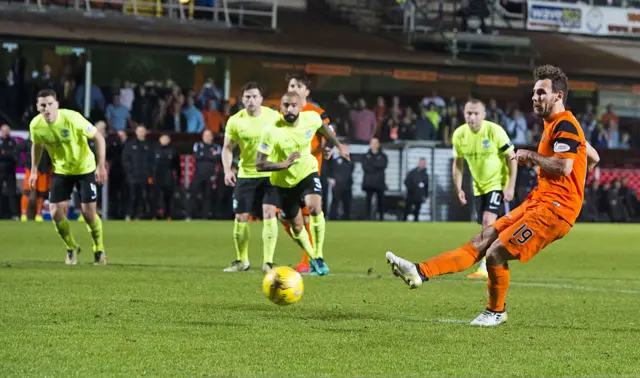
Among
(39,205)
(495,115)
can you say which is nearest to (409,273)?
(39,205)

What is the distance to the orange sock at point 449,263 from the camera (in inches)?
364

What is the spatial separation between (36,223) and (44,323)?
18796 mm

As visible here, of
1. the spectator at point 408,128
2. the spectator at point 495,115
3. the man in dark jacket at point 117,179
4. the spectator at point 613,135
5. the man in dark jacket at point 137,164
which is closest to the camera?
the man in dark jacket at point 137,164

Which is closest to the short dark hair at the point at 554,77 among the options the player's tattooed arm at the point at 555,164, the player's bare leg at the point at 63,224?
the player's tattooed arm at the point at 555,164

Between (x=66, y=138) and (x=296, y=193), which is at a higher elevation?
(x=66, y=138)

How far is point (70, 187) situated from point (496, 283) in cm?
773

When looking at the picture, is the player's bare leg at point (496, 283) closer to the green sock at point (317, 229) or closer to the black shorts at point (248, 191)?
the green sock at point (317, 229)

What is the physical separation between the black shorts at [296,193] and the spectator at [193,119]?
1835 centimetres

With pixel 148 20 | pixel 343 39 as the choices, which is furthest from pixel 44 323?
pixel 343 39

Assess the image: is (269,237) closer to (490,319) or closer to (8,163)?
(490,319)

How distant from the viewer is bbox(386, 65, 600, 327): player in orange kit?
8.91 meters

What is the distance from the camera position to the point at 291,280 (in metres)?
9.90

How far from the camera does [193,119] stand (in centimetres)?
3253

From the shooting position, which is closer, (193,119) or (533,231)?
(533,231)
